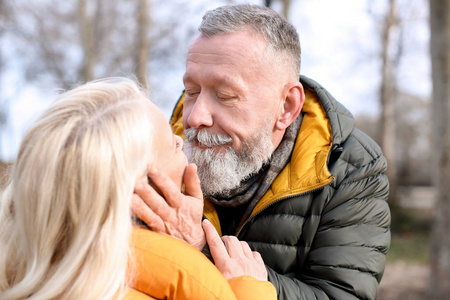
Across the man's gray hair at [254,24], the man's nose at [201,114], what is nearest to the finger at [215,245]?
the man's nose at [201,114]

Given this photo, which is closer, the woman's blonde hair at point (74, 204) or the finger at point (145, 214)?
the woman's blonde hair at point (74, 204)

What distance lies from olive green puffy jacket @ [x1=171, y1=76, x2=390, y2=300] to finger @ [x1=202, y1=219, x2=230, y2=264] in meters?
0.42

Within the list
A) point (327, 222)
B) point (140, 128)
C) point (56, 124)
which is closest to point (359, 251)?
point (327, 222)

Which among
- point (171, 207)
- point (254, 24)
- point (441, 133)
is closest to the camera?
point (171, 207)

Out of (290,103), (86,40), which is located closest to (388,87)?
(86,40)

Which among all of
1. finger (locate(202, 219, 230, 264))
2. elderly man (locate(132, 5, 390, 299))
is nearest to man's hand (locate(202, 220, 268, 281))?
finger (locate(202, 219, 230, 264))

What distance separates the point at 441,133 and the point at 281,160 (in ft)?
14.2

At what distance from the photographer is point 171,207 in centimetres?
185

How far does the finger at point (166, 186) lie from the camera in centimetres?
171

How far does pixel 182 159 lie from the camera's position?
6.29 feet

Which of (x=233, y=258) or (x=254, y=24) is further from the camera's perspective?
→ (x=254, y=24)

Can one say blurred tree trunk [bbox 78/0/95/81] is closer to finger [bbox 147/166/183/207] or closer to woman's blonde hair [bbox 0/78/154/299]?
finger [bbox 147/166/183/207]

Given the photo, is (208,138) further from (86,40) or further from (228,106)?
(86,40)

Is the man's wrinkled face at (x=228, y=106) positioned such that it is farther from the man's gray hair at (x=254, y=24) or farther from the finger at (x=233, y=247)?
the finger at (x=233, y=247)
